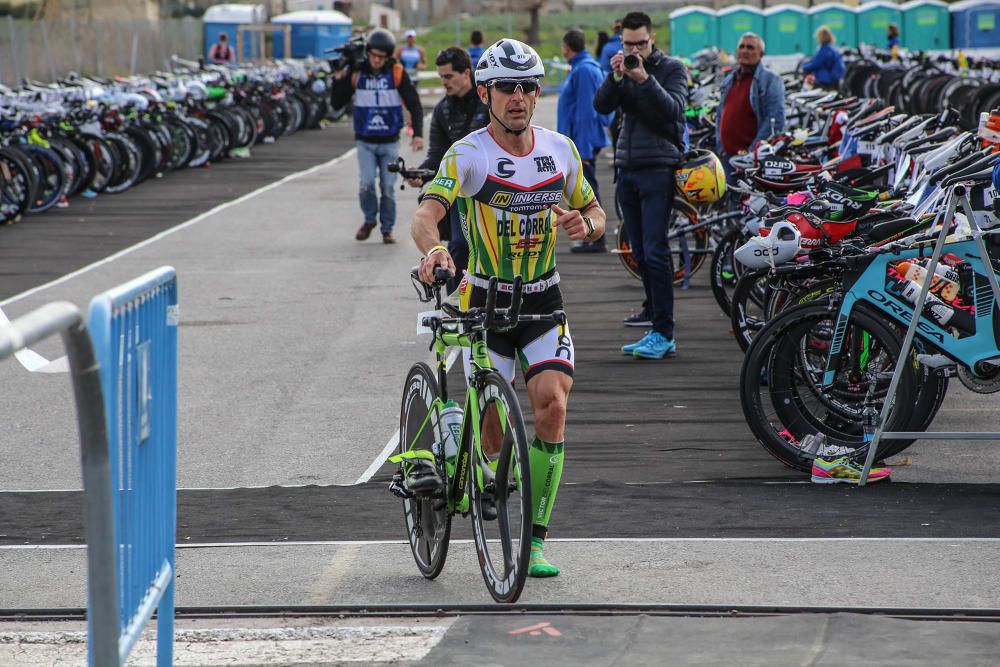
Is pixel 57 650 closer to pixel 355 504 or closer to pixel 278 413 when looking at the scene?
pixel 355 504

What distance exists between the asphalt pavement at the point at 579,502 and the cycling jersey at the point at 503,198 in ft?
3.78

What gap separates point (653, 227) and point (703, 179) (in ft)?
6.08

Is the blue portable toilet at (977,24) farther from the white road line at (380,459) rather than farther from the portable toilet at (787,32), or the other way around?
the white road line at (380,459)

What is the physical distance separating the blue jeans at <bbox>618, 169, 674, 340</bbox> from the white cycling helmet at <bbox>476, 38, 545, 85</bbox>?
13.7ft

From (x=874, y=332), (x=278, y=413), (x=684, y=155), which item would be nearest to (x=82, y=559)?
(x=278, y=413)

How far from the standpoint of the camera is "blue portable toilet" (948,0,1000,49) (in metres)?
46.4

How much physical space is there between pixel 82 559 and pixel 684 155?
6.91 meters

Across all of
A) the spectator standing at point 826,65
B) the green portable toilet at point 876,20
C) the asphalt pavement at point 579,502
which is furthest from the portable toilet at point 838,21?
the asphalt pavement at point 579,502

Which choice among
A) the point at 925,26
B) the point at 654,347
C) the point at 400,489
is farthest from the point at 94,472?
the point at 925,26

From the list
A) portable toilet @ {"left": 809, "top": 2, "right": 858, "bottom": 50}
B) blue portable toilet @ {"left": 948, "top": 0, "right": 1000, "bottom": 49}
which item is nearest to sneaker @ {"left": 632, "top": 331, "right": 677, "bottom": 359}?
blue portable toilet @ {"left": 948, "top": 0, "right": 1000, "bottom": 49}

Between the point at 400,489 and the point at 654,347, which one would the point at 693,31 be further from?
the point at 400,489

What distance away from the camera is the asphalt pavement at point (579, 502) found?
5375mm

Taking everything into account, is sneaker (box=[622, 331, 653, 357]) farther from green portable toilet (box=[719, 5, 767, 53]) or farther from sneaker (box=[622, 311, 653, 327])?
green portable toilet (box=[719, 5, 767, 53])

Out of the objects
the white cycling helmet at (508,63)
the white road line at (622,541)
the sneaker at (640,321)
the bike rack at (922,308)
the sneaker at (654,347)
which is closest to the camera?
the white cycling helmet at (508,63)
